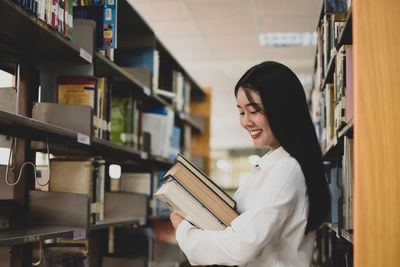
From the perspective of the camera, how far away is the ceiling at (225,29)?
15.0 feet

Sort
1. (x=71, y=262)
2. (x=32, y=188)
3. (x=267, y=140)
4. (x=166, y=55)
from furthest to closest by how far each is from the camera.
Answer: (x=166, y=55) → (x=71, y=262) → (x=32, y=188) → (x=267, y=140)

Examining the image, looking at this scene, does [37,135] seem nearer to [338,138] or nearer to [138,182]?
[338,138]

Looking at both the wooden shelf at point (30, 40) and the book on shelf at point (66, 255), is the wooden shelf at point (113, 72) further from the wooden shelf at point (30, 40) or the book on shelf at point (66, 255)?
the book on shelf at point (66, 255)

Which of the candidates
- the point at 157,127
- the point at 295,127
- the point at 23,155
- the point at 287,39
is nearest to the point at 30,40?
the point at 23,155

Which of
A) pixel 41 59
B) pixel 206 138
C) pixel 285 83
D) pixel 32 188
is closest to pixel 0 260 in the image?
pixel 32 188

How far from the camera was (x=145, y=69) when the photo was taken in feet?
10.9

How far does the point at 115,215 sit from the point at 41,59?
4.35 feet

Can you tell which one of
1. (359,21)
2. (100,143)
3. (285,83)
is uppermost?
(359,21)

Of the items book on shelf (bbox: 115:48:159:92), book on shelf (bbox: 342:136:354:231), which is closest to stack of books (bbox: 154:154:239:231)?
→ book on shelf (bbox: 342:136:354:231)

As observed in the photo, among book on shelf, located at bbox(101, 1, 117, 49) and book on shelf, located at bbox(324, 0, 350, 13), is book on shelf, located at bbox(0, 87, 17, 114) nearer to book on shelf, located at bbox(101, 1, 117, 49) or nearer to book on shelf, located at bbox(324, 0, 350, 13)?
book on shelf, located at bbox(101, 1, 117, 49)

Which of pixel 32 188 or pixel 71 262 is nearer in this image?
pixel 32 188

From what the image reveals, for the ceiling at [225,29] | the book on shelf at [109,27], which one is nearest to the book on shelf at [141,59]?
the book on shelf at [109,27]

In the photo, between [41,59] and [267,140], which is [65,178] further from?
[267,140]

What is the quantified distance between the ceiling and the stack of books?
5.73 feet
